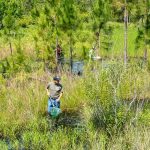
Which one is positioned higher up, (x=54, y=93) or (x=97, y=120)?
(x=54, y=93)

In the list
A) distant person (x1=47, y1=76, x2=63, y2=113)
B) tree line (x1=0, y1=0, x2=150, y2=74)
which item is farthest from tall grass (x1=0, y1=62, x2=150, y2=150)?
tree line (x1=0, y1=0, x2=150, y2=74)

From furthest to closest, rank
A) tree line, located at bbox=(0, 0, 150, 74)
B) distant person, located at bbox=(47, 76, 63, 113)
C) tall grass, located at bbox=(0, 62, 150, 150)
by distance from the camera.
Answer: tree line, located at bbox=(0, 0, 150, 74) < distant person, located at bbox=(47, 76, 63, 113) < tall grass, located at bbox=(0, 62, 150, 150)

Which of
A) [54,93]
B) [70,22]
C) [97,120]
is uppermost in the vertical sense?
[70,22]

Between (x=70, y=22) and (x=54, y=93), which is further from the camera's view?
(x=70, y=22)

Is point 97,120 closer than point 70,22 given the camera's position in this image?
Yes

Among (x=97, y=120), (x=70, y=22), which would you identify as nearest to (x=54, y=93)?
(x=97, y=120)

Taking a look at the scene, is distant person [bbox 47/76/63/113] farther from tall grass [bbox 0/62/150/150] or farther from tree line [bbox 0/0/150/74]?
tree line [bbox 0/0/150/74]

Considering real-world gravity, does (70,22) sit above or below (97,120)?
above

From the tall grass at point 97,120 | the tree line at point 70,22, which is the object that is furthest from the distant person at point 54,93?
the tree line at point 70,22

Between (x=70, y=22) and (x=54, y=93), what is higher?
(x=70, y=22)

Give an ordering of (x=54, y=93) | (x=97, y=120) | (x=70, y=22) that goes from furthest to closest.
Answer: (x=70, y=22)
(x=54, y=93)
(x=97, y=120)

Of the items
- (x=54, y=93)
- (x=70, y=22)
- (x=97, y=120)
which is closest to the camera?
(x=97, y=120)

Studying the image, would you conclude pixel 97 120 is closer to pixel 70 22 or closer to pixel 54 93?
pixel 54 93

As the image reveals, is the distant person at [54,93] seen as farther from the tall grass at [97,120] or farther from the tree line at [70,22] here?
the tree line at [70,22]
